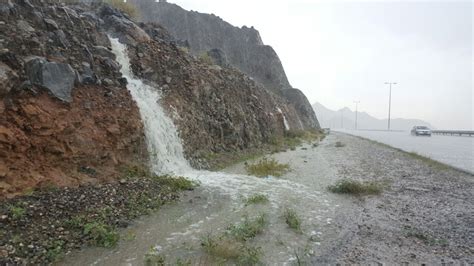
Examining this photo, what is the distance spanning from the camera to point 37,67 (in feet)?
33.9

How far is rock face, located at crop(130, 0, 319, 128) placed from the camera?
194 feet

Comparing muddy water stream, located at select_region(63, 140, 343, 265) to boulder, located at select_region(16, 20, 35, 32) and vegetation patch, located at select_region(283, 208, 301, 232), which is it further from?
boulder, located at select_region(16, 20, 35, 32)

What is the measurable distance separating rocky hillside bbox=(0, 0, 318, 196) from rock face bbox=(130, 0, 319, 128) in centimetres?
3926

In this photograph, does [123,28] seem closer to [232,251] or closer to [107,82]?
[107,82]

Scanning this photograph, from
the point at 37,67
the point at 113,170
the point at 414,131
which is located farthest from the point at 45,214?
the point at 414,131

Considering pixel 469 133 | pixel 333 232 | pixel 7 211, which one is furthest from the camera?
pixel 469 133

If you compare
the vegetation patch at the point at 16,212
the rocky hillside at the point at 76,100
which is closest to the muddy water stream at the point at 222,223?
the vegetation patch at the point at 16,212

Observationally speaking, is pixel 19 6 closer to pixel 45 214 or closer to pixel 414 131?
pixel 45 214

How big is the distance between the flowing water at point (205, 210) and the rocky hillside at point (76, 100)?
3.18 feet

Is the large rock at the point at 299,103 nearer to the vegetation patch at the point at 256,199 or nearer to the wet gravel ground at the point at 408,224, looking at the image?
the wet gravel ground at the point at 408,224

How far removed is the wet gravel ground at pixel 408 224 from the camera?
7.02 meters

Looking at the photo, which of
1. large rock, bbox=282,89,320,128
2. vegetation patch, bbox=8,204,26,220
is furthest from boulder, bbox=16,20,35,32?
large rock, bbox=282,89,320,128

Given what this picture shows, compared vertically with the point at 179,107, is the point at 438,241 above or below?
below

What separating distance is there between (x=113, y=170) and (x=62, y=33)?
555 cm
